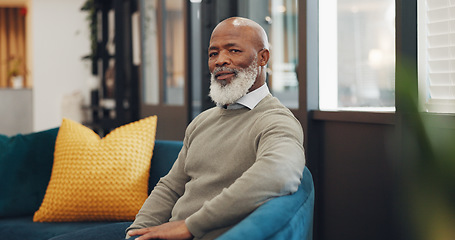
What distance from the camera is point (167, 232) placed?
132 centimetres

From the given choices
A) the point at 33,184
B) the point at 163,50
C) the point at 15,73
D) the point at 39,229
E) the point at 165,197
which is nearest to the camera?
the point at 165,197

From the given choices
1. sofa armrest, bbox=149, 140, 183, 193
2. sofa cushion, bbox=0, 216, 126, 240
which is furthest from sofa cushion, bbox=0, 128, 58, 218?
sofa armrest, bbox=149, 140, 183, 193

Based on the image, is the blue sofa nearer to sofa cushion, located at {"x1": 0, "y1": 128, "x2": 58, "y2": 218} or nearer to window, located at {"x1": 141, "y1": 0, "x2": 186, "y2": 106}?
sofa cushion, located at {"x1": 0, "y1": 128, "x2": 58, "y2": 218}

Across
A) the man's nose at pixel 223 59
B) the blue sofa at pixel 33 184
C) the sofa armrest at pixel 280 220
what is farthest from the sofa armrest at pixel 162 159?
the sofa armrest at pixel 280 220

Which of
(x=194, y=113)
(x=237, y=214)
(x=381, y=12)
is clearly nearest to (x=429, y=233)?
(x=237, y=214)

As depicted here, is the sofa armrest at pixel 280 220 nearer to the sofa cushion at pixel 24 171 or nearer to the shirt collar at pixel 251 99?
the shirt collar at pixel 251 99

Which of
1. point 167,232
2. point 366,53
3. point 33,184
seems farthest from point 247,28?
point 366,53

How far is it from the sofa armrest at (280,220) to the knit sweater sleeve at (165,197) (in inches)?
18.1

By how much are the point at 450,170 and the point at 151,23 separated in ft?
12.2

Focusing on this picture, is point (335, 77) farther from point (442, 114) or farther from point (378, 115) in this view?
point (442, 114)

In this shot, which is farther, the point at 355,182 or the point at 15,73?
the point at 15,73

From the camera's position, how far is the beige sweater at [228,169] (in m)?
1.20

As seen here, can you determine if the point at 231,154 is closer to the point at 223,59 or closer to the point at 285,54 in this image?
the point at 223,59

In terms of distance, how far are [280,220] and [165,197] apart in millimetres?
580
